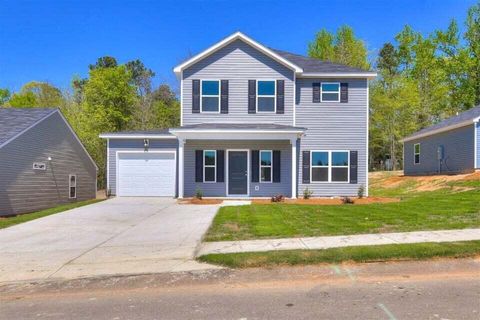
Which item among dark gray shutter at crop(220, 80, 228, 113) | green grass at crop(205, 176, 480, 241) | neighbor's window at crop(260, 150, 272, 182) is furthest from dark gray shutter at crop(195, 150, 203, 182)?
green grass at crop(205, 176, 480, 241)

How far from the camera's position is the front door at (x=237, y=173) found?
1953 cm

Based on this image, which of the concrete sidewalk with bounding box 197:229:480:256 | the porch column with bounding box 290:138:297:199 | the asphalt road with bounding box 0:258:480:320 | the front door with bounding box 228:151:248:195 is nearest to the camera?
the asphalt road with bounding box 0:258:480:320

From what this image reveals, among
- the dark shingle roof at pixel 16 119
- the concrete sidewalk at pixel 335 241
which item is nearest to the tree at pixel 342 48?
the dark shingle roof at pixel 16 119

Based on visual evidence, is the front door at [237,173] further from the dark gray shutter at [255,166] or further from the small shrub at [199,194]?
the small shrub at [199,194]

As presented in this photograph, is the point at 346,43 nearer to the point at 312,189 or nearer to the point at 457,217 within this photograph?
the point at 312,189

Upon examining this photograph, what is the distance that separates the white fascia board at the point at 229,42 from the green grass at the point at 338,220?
313 inches

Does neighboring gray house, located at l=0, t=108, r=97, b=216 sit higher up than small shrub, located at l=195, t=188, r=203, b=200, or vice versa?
neighboring gray house, located at l=0, t=108, r=97, b=216

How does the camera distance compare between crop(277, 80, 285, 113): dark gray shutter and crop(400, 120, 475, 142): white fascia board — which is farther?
crop(400, 120, 475, 142): white fascia board

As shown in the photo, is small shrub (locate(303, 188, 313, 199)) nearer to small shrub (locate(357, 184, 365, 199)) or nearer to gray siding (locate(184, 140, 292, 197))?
gray siding (locate(184, 140, 292, 197))

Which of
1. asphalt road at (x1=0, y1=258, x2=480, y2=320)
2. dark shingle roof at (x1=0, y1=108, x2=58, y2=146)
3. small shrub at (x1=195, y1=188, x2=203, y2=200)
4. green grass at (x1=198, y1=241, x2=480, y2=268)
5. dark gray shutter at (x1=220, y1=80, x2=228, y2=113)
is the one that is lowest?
asphalt road at (x1=0, y1=258, x2=480, y2=320)

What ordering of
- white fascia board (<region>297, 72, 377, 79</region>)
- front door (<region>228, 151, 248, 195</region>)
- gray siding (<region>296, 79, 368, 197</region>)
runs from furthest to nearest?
gray siding (<region>296, 79, 368, 197</region>) < white fascia board (<region>297, 72, 377, 79</region>) < front door (<region>228, 151, 248, 195</region>)

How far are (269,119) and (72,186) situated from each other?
448 inches

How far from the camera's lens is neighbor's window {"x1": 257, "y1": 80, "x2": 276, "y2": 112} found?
19.8 m

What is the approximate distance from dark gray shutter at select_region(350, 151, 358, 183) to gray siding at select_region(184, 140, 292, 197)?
9.52 feet
